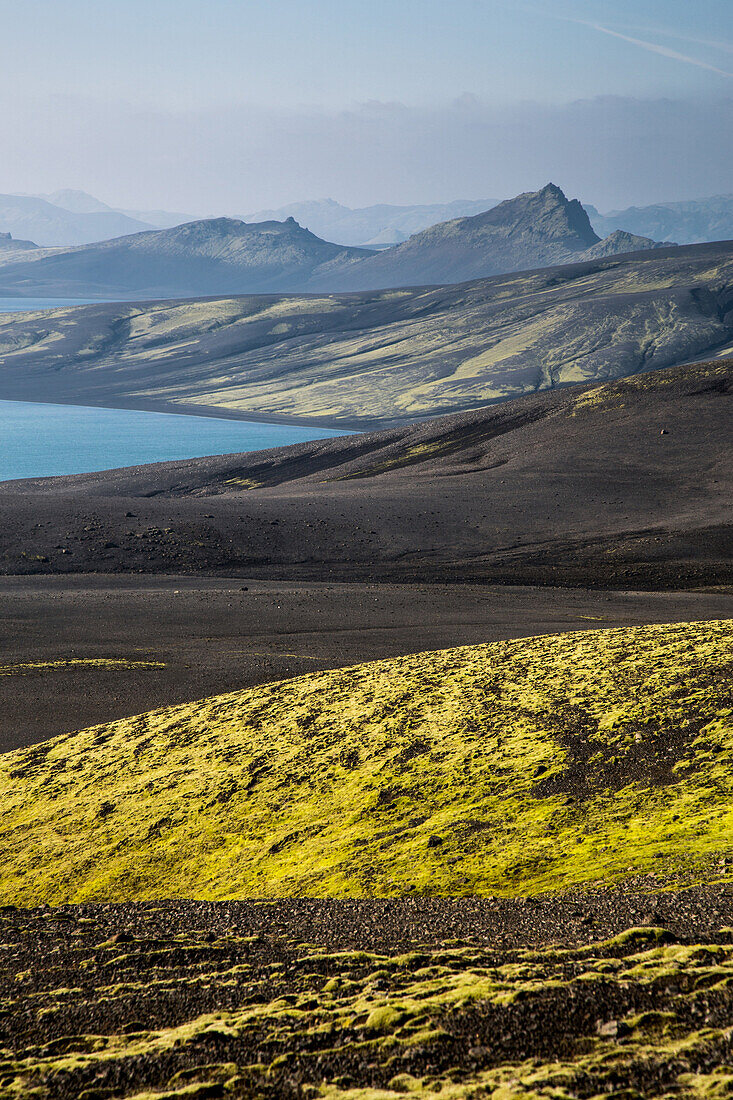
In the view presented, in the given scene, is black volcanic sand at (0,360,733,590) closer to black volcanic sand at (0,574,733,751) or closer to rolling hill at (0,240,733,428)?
black volcanic sand at (0,574,733,751)

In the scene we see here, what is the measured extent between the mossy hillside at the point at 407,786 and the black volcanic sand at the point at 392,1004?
1.38 metres

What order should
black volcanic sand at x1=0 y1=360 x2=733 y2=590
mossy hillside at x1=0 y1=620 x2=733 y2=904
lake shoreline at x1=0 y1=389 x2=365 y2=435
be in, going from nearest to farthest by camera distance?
mossy hillside at x1=0 y1=620 x2=733 y2=904 → black volcanic sand at x1=0 y1=360 x2=733 y2=590 → lake shoreline at x1=0 y1=389 x2=365 y2=435

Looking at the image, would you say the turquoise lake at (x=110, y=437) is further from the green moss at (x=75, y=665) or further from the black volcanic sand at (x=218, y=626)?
the green moss at (x=75, y=665)

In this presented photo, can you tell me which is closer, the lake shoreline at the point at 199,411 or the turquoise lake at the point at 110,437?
the turquoise lake at the point at 110,437

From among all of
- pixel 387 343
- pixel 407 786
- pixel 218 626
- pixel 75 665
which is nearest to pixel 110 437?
pixel 387 343

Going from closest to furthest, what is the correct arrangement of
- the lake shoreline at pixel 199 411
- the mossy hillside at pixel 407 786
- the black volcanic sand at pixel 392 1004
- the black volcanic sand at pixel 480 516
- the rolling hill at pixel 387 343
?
the black volcanic sand at pixel 392 1004
the mossy hillside at pixel 407 786
the black volcanic sand at pixel 480 516
the lake shoreline at pixel 199 411
the rolling hill at pixel 387 343

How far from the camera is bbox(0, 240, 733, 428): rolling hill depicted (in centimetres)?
7738

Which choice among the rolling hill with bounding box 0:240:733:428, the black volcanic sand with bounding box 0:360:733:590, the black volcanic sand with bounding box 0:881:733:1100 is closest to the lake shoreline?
the rolling hill with bounding box 0:240:733:428

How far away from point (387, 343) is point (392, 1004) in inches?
3762

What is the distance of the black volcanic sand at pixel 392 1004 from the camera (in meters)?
3.98

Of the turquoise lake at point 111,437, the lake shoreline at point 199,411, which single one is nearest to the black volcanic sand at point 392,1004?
the turquoise lake at point 111,437

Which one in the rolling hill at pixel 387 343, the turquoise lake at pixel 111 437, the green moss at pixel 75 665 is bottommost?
the green moss at pixel 75 665

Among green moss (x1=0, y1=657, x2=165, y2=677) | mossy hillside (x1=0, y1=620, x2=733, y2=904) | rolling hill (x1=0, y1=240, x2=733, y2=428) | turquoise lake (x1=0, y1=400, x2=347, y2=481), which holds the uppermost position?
rolling hill (x1=0, y1=240, x2=733, y2=428)

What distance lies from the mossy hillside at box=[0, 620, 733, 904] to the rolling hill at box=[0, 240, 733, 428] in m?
60.5
